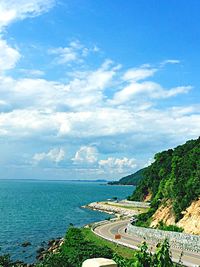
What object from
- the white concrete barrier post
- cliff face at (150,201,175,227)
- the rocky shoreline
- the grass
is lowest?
the grass

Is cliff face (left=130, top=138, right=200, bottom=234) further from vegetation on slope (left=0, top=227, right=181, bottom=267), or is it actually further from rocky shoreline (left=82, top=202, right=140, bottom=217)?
rocky shoreline (left=82, top=202, right=140, bottom=217)

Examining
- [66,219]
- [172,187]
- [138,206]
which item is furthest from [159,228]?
[138,206]

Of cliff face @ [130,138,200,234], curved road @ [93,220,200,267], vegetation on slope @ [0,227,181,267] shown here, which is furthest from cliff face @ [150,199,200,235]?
vegetation on slope @ [0,227,181,267]

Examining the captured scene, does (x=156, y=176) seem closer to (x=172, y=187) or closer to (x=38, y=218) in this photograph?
(x=38, y=218)

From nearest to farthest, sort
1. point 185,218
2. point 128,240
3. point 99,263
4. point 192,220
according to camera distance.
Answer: point 99,263, point 192,220, point 128,240, point 185,218

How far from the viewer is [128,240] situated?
175ft

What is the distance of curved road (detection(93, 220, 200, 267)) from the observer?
40125 millimetres

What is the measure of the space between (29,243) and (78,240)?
22.9 metres

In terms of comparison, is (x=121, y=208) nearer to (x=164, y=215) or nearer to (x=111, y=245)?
(x=164, y=215)

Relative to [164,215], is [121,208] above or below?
below

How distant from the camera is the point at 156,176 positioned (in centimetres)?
10938

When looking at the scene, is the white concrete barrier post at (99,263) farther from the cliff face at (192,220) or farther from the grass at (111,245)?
the cliff face at (192,220)

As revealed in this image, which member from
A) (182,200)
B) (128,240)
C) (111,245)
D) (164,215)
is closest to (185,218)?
(182,200)

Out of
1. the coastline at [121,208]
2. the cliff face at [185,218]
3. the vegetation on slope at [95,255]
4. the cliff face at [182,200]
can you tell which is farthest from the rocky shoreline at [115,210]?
the vegetation on slope at [95,255]
